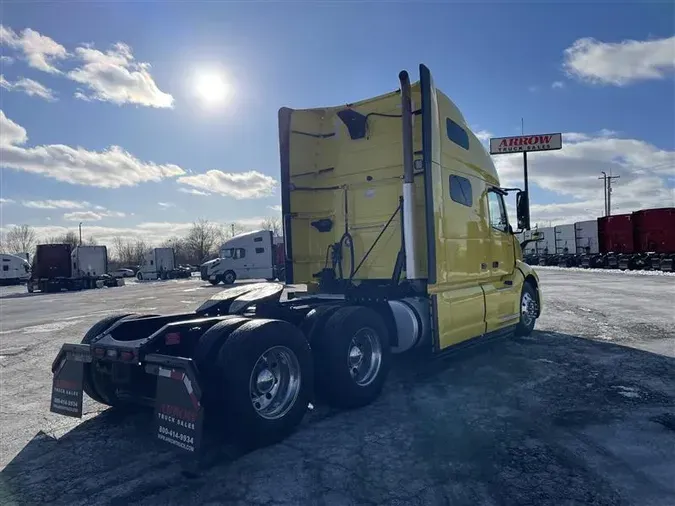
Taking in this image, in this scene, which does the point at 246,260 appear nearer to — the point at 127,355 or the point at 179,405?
the point at 127,355

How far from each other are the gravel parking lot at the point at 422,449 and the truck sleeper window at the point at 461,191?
2436 mm

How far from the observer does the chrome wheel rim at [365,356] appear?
5205 millimetres

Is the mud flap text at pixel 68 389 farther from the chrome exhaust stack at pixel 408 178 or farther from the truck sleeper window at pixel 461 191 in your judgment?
the truck sleeper window at pixel 461 191

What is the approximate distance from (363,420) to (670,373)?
14.5 ft

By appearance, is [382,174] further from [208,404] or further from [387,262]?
[208,404]

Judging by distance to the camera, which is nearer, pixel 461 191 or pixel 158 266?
pixel 461 191

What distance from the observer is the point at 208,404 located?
3793 mm

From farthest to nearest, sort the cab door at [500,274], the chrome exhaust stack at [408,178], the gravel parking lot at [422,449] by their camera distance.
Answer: the cab door at [500,274] → the chrome exhaust stack at [408,178] → the gravel parking lot at [422,449]

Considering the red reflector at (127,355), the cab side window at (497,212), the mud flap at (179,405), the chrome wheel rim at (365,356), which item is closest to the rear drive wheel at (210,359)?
the mud flap at (179,405)

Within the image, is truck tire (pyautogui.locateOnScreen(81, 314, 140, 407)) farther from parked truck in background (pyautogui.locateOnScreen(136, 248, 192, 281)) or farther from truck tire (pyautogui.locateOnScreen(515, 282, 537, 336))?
parked truck in background (pyautogui.locateOnScreen(136, 248, 192, 281))

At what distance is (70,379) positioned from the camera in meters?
4.61

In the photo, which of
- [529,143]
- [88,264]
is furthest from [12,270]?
[529,143]

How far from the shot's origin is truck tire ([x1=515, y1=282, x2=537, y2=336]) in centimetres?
869

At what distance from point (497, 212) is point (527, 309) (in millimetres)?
2140
